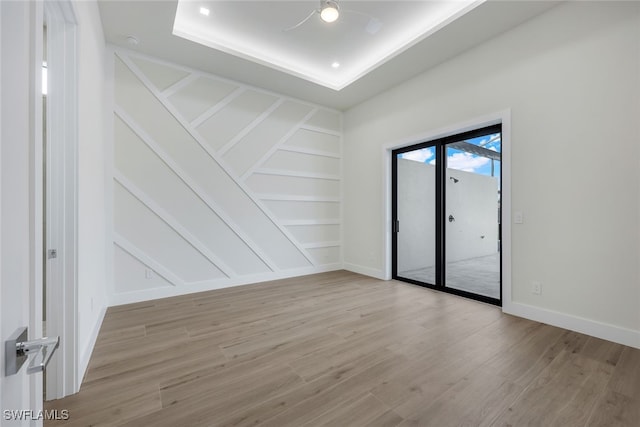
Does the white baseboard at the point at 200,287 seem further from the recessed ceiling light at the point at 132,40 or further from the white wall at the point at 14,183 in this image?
the white wall at the point at 14,183

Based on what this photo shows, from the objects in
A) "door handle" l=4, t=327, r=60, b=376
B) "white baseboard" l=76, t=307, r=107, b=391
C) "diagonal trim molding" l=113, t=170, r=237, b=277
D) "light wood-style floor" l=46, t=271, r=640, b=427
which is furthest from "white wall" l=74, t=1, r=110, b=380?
"door handle" l=4, t=327, r=60, b=376

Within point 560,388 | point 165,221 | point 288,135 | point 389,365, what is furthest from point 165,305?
point 560,388

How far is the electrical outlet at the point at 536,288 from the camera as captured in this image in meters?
2.90

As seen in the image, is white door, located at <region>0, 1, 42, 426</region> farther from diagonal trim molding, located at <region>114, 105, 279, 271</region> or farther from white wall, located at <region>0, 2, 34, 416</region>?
diagonal trim molding, located at <region>114, 105, 279, 271</region>

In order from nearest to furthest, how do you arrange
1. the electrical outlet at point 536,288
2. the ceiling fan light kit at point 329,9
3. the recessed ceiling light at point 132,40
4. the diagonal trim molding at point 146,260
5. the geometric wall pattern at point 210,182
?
1. the ceiling fan light kit at point 329,9
2. the electrical outlet at point 536,288
3. the recessed ceiling light at point 132,40
4. the diagonal trim molding at point 146,260
5. the geometric wall pattern at point 210,182

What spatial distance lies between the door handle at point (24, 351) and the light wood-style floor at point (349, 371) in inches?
50.1

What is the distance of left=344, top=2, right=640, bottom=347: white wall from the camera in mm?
2395

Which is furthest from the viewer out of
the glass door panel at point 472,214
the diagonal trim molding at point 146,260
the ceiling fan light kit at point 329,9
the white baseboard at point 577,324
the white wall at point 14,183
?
the glass door panel at point 472,214

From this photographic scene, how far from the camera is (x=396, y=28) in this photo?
348 centimetres

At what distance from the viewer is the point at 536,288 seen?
115 inches

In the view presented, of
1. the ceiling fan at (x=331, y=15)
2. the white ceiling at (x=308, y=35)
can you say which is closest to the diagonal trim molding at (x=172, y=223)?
the white ceiling at (x=308, y=35)

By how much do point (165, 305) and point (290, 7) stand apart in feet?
12.7

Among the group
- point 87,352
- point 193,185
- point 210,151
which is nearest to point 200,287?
point 193,185

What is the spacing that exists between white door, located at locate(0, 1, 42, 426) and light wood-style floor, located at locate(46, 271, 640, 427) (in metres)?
1.27
